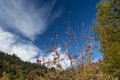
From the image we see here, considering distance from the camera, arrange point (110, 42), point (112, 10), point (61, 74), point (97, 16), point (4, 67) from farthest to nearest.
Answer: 1. point (4, 67)
2. point (97, 16)
3. point (112, 10)
4. point (110, 42)
5. point (61, 74)

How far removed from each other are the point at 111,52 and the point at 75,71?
10.0 meters

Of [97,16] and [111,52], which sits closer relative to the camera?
[111,52]

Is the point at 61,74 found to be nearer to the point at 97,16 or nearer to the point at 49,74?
the point at 49,74

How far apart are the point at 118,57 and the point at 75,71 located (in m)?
9.95

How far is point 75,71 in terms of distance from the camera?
265 inches

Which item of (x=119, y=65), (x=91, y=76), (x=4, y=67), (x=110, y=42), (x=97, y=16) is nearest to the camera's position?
(x=91, y=76)

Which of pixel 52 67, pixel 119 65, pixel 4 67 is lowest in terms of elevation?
pixel 52 67

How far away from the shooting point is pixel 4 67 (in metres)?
132

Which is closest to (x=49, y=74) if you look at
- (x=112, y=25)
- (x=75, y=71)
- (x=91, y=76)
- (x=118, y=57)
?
(x=75, y=71)

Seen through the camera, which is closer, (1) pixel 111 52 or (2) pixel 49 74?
(2) pixel 49 74

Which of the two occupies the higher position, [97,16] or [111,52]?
[97,16]

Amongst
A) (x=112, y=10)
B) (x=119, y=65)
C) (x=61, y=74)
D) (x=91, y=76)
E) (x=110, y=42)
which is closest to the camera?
(x=91, y=76)

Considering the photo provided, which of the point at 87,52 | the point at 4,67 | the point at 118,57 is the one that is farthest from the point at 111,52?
the point at 4,67

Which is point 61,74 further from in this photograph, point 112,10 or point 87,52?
point 112,10
